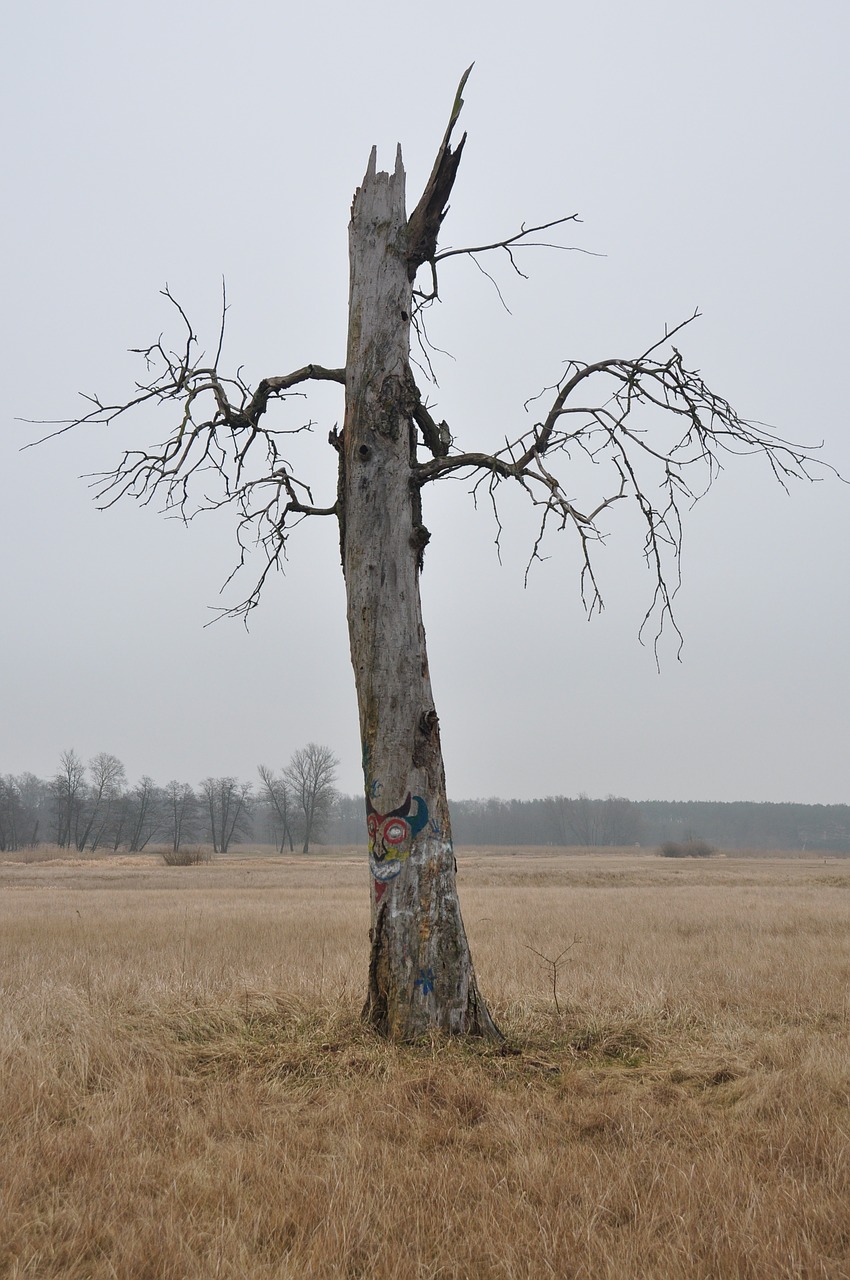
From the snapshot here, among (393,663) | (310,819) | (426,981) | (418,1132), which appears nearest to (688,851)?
(310,819)

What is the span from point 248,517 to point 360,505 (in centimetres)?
163

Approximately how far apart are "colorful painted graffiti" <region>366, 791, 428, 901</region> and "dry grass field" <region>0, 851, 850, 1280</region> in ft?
3.29

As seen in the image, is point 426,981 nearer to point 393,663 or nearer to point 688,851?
point 393,663

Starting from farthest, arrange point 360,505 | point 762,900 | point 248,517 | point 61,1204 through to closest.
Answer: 1. point 762,900
2. point 248,517
3. point 360,505
4. point 61,1204

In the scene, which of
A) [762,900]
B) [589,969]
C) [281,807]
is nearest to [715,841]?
[281,807]

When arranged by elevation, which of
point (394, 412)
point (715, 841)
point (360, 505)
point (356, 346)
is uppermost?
point (356, 346)

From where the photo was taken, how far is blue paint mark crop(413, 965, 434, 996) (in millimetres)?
5430

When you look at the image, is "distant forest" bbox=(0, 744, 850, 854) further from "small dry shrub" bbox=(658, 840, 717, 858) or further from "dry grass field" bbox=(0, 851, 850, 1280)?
"dry grass field" bbox=(0, 851, 850, 1280)

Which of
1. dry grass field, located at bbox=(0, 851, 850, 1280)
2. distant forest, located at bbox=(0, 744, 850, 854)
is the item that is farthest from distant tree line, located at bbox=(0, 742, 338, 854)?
dry grass field, located at bbox=(0, 851, 850, 1280)

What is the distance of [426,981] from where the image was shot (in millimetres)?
5449

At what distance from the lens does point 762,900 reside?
21.5 meters

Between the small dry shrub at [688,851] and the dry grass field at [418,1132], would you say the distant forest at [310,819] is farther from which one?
the dry grass field at [418,1132]

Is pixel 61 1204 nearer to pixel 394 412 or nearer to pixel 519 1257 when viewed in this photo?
pixel 519 1257

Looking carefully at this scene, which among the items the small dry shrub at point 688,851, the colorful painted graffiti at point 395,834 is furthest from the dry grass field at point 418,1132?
the small dry shrub at point 688,851
